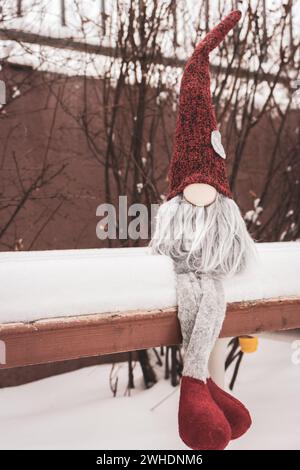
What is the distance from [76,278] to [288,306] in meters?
0.58

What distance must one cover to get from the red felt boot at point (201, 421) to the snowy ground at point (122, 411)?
78cm

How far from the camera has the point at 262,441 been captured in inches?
65.9

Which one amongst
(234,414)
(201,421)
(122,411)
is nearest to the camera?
(201,421)

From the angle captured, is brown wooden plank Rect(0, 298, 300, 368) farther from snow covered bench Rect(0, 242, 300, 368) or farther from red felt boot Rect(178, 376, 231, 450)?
red felt boot Rect(178, 376, 231, 450)

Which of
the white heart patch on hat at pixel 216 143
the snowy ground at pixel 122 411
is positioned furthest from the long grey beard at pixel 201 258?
the snowy ground at pixel 122 411

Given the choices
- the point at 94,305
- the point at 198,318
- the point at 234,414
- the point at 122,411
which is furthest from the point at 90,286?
the point at 122,411

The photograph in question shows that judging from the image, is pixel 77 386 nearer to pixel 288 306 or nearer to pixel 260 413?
pixel 260 413

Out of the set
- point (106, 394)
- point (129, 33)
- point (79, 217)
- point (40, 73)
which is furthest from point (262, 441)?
point (40, 73)

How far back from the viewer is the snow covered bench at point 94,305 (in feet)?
2.90

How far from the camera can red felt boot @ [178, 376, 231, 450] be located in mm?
916

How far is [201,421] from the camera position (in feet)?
3.05

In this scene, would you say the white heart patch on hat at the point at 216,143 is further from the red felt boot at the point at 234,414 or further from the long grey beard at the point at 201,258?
the red felt boot at the point at 234,414

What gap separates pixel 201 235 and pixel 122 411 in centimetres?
121

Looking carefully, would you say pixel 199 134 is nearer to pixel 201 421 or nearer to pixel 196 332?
pixel 196 332
